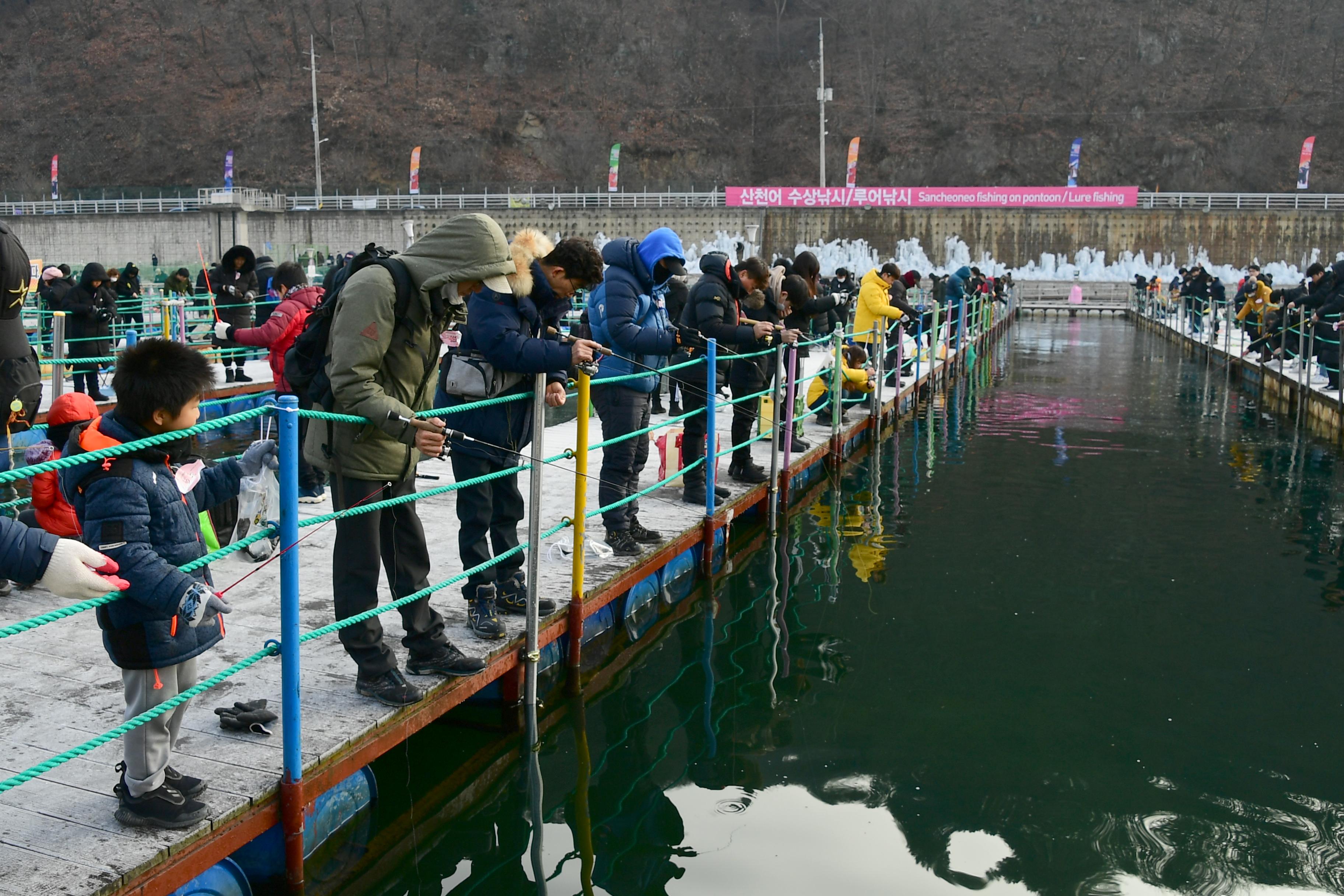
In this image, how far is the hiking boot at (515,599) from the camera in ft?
16.9

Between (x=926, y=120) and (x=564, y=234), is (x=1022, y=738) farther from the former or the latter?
(x=926, y=120)

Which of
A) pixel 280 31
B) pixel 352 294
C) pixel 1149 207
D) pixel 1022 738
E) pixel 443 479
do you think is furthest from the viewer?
pixel 280 31

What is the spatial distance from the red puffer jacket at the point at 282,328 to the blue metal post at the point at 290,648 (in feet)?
13.9

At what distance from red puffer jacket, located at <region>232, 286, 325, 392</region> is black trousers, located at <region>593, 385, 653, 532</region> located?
2.22m

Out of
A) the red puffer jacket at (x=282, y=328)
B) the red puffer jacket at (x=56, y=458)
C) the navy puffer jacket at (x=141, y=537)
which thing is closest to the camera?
the navy puffer jacket at (x=141, y=537)

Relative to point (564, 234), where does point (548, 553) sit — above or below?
below

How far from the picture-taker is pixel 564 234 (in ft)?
175

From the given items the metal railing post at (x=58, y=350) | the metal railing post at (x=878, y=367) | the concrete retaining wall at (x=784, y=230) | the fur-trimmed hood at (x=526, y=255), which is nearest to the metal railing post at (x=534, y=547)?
the fur-trimmed hood at (x=526, y=255)

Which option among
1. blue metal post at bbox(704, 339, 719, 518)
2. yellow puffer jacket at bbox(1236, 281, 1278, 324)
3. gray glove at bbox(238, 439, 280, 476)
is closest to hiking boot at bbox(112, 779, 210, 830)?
gray glove at bbox(238, 439, 280, 476)

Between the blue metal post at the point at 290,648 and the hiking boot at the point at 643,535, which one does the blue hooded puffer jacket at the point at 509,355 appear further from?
the hiking boot at the point at 643,535

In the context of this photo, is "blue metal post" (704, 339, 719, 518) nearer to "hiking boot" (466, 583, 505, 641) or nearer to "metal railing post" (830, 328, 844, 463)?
"hiking boot" (466, 583, 505, 641)

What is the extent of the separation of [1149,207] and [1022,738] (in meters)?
51.6

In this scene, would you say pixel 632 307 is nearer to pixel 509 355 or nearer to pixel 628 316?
pixel 628 316

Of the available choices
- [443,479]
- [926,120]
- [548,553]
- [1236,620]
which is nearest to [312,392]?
[548,553]
